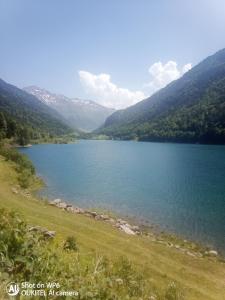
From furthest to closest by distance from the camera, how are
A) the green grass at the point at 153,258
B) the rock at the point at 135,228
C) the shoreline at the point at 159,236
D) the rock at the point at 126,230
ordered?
1. the rock at the point at 135,228
2. the rock at the point at 126,230
3. the shoreline at the point at 159,236
4. the green grass at the point at 153,258

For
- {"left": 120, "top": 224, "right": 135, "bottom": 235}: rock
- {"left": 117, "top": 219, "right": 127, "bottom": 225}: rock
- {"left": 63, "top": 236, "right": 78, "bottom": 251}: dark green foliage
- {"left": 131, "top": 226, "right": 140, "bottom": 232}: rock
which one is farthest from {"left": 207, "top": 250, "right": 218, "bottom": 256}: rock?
{"left": 63, "top": 236, "right": 78, "bottom": 251}: dark green foliage

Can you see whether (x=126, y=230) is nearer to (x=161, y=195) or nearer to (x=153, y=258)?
(x=153, y=258)

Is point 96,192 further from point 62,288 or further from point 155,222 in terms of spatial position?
point 62,288

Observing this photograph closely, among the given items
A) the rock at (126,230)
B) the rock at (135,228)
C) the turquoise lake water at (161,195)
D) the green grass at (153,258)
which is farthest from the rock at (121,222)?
the green grass at (153,258)

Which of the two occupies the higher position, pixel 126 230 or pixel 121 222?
pixel 126 230

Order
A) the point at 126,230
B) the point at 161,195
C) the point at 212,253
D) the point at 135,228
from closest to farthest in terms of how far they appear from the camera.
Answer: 1. the point at 212,253
2. the point at 126,230
3. the point at 135,228
4. the point at 161,195

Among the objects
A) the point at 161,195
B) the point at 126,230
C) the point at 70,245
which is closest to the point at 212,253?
the point at 126,230

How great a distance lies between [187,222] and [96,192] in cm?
2324

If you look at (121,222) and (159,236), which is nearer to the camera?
(159,236)

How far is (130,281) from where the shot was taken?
53.6 ft

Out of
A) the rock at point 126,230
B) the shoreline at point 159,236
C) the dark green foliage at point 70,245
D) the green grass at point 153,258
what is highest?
the dark green foliage at point 70,245

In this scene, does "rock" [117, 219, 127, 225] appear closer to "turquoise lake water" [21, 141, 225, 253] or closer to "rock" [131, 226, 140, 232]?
"rock" [131, 226, 140, 232]

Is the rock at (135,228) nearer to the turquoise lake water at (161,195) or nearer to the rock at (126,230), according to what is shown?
the rock at (126,230)

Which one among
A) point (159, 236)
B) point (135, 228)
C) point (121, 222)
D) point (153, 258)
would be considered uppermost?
point (153, 258)
